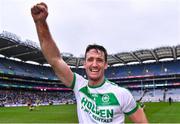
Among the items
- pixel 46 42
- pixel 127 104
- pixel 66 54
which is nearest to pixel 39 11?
pixel 46 42

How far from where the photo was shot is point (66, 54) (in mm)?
98188

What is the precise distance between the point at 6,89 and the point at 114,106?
88.0 m

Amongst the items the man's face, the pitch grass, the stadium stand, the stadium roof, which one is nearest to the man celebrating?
the man's face

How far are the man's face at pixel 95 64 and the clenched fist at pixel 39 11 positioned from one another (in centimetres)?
75

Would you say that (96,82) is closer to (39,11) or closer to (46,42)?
(46,42)

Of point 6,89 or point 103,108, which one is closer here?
point 103,108

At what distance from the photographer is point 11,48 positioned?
80.8m

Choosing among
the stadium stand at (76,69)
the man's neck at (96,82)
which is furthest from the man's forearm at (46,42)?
the stadium stand at (76,69)

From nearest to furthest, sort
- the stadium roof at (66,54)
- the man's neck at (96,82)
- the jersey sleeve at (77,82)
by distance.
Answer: the man's neck at (96,82) < the jersey sleeve at (77,82) < the stadium roof at (66,54)

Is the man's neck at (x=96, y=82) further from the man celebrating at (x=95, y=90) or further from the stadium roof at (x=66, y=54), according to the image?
the stadium roof at (x=66, y=54)

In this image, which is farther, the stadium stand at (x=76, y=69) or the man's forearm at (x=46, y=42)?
Answer: the stadium stand at (x=76, y=69)

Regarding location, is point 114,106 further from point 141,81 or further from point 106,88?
point 141,81

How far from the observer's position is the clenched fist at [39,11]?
3.80 meters

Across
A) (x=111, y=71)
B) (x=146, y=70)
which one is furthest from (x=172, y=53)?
(x=111, y=71)
